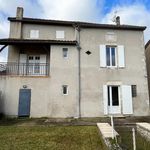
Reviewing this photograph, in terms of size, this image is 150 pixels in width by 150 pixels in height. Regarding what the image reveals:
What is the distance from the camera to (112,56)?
14531mm

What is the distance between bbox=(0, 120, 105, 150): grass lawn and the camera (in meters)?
6.28

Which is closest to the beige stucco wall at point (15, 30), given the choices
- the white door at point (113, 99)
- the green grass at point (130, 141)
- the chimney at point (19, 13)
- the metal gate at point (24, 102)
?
the chimney at point (19, 13)

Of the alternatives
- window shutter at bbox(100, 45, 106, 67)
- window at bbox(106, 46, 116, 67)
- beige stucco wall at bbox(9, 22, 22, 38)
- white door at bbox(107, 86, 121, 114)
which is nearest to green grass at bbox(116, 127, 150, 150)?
white door at bbox(107, 86, 121, 114)

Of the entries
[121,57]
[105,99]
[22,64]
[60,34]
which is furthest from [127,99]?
[22,64]

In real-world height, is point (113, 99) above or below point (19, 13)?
below

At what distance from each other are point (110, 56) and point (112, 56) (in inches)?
7.1

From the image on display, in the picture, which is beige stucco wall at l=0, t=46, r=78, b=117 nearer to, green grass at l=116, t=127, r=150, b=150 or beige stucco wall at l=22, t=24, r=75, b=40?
beige stucco wall at l=22, t=24, r=75, b=40

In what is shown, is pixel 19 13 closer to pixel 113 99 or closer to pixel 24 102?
pixel 24 102

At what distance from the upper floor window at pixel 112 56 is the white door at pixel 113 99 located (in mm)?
1757

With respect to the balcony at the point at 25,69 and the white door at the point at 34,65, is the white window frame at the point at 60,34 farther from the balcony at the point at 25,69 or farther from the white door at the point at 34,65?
the balcony at the point at 25,69

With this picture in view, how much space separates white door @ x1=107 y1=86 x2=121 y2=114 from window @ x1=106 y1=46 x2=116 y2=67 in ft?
6.09

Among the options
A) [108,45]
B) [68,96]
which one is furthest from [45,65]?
[108,45]

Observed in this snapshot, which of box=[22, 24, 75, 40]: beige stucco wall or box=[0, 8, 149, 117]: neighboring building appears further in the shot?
box=[22, 24, 75, 40]: beige stucco wall

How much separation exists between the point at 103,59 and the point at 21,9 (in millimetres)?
8054
